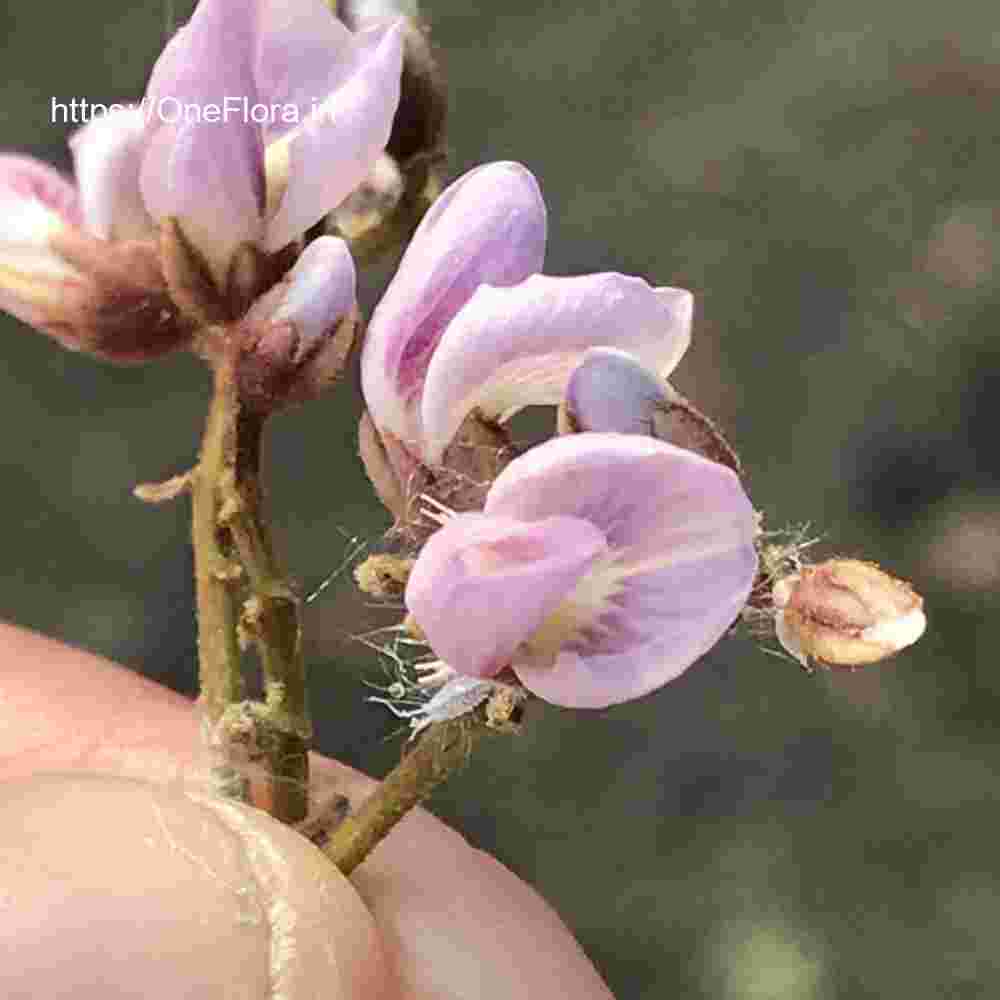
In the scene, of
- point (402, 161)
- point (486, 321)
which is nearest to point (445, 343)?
point (486, 321)

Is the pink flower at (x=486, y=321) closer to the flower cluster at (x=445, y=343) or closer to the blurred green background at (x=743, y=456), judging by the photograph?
the flower cluster at (x=445, y=343)

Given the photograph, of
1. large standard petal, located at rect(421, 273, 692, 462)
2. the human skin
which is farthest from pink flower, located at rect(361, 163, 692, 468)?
the human skin

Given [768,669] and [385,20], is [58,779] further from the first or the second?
[768,669]

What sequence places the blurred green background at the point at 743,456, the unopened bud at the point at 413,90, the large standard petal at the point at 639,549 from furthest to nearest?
the blurred green background at the point at 743,456 < the unopened bud at the point at 413,90 < the large standard petal at the point at 639,549

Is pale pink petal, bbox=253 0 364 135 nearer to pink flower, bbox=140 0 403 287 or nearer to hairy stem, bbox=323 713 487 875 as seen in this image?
pink flower, bbox=140 0 403 287

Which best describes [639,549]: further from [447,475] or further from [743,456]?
[743,456]

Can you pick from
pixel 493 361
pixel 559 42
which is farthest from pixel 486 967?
pixel 559 42

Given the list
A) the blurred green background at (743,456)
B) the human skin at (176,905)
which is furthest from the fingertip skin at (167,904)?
the blurred green background at (743,456)
